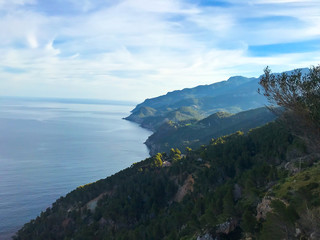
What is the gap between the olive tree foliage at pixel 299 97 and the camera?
86.2ft

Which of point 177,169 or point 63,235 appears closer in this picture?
point 63,235

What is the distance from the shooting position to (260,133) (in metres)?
84.9

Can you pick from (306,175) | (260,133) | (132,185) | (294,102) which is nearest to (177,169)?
(132,185)

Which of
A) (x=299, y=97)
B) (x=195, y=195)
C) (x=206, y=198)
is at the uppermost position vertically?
(x=299, y=97)

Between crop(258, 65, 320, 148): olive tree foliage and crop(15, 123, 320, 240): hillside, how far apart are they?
6.56m

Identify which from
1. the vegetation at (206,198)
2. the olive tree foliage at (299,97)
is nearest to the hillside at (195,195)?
the vegetation at (206,198)

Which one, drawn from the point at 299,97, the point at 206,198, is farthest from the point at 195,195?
the point at 299,97

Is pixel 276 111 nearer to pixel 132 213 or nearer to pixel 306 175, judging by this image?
pixel 306 175

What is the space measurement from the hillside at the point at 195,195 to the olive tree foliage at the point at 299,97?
6.56 metres

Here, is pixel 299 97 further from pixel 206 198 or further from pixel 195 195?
pixel 195 195

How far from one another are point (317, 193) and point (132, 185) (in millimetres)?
65770

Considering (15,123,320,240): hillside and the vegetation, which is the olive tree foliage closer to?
the vegetation

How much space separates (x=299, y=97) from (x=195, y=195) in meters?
43.6

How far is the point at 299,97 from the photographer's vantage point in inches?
1087
